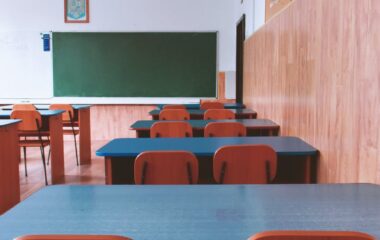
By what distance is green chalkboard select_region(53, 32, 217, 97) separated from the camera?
25.6 ft

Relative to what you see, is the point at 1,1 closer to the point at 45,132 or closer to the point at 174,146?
the point at 45,132

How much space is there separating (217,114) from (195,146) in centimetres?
216

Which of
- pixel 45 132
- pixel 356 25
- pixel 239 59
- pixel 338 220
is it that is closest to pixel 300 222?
pixel 338 220

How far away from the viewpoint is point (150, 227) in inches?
51.2

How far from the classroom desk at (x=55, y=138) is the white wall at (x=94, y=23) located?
311 cm

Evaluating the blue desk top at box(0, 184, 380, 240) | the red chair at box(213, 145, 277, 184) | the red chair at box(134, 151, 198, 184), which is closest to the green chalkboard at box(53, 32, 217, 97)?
the red chair at box(213, 145, 277, 184)

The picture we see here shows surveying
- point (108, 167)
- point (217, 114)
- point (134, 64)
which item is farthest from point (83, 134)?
point (108, 167)

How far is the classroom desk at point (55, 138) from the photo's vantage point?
4.81 metres

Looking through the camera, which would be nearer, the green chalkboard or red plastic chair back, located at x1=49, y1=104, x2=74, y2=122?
red plastic chair back, located at x1=49, y1=104, x2=74, y2=122

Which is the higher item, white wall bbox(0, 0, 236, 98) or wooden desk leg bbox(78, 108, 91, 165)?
white wall bbox(0, 0, 236, 98)

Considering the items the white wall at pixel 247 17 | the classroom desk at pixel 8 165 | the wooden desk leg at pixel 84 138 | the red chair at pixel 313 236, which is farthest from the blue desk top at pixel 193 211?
the wooden desk leg at pixel 84 138

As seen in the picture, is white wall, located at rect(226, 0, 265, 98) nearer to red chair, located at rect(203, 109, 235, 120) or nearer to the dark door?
the dark door

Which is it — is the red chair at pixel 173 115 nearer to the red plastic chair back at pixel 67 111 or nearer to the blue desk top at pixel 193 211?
the red plastic chair back at pixel 67 111

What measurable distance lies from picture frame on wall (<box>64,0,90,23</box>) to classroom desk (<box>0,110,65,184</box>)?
334cm
